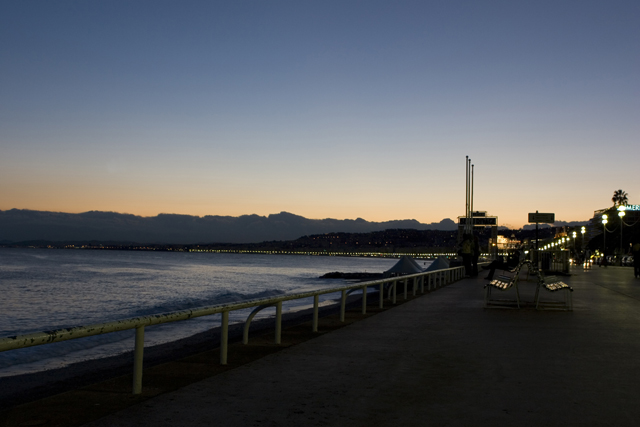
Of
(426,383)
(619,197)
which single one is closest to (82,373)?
(426,383)

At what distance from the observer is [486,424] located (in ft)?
15.1

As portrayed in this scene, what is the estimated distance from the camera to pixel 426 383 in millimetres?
6098

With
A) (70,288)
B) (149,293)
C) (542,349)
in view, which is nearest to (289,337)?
(542,349)

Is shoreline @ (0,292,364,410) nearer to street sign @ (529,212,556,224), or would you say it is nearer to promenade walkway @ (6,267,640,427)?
promenade walkway @ (6,267,640,427)

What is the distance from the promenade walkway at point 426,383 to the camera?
4.79 m

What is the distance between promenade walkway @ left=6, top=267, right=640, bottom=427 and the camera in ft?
15.7

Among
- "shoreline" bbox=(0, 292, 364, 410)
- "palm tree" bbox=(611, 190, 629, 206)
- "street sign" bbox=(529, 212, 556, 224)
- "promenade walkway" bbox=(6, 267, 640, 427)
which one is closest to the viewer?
"promenade walkway" bbox=(6, 267, 640, 427)

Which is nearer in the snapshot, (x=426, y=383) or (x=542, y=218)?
(x=426, y=383)

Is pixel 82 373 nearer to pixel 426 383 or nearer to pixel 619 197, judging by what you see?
pixel 426 383

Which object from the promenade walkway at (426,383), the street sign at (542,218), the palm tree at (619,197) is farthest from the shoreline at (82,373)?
the palm tree at (619,197)

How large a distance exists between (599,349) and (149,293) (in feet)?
138

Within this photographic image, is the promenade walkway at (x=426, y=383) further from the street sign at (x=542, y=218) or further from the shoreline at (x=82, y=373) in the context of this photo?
the street sign at (x=542, y=218)

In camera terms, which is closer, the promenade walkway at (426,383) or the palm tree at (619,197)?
the promenade walkway at (426,383)

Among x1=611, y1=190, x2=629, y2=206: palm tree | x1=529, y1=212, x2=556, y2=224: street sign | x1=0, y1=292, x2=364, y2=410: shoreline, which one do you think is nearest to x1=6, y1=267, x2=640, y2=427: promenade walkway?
x1=0, y1=292, x2=364, y2=410: shoreline
